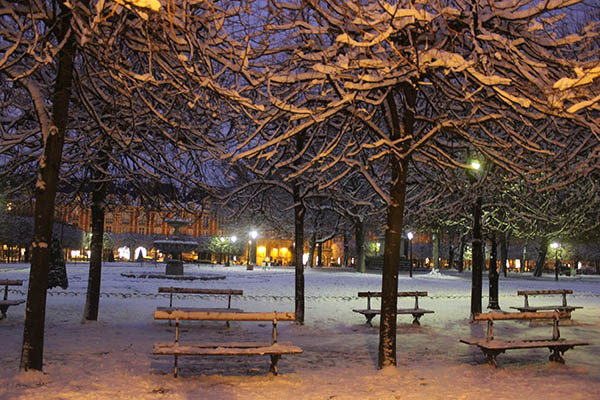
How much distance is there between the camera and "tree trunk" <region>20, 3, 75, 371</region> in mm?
7113

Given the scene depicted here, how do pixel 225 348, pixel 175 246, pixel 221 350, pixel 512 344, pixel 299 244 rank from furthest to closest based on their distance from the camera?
1. pixel 175 246
2. pixel 299 244
3. pixel 512 344
4. pixel 225 348
5. pixel 221 350

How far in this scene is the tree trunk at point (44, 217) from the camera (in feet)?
23.3

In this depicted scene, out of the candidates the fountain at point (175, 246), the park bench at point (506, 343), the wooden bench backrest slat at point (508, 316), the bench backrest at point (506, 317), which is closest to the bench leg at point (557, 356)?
the park bench at point (506, 343)

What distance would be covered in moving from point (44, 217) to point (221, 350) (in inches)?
118

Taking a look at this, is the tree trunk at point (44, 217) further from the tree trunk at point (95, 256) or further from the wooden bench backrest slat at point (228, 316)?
the tree trunk at point (95, 256)

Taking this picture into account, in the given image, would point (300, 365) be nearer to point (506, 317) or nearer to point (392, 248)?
point (392, 248)

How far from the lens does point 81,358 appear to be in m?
8.44

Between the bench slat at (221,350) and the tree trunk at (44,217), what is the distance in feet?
5.18

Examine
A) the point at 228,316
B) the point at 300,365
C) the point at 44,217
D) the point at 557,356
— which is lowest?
the point at 300,365

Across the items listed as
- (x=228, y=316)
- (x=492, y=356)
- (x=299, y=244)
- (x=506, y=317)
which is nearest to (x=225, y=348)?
(x=228, y=316)

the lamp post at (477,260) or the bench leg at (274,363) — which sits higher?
the lamp post at (477,260)

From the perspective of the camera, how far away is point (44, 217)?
7.18 metres

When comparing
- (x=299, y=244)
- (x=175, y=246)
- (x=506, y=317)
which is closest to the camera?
(x=506, y=317)

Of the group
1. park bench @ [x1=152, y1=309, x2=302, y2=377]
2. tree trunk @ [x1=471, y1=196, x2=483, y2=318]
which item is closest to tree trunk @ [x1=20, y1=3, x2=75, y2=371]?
park bench @ [x1=152, y1=309, x2=302, y2=377]
